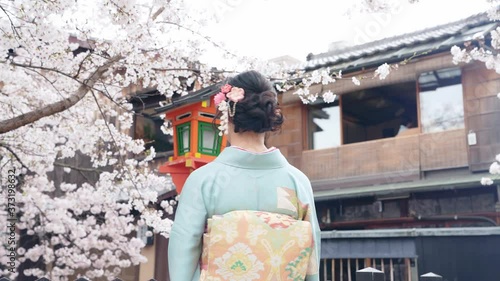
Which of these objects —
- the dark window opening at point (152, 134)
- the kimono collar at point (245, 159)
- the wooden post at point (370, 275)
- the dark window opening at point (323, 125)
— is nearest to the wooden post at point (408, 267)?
the wooden post at point (370, 275)

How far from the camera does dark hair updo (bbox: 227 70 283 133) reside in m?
2.51

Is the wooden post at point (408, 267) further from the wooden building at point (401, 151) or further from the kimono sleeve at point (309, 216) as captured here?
the kimono sleeve at point (309, 216)

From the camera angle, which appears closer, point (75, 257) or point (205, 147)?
point (205, 147)

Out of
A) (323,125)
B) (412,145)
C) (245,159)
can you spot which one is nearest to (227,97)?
(245,159)

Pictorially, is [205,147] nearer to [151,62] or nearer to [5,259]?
[151,62]

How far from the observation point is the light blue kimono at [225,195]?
2334mm

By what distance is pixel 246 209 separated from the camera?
2.39 m

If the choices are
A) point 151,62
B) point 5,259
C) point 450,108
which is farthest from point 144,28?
point 5,259

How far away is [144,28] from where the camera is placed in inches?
237

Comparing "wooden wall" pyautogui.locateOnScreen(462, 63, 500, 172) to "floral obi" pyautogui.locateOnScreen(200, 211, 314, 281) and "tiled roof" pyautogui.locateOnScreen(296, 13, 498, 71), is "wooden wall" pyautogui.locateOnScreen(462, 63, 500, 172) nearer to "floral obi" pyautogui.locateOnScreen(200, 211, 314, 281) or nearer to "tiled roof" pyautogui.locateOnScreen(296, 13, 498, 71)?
"tiled roof" pyautogui.locateOnScreen(296, 13, 498, 71)

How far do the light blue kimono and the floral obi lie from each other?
71 mm

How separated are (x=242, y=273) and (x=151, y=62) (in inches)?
207

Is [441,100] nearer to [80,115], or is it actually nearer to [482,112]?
[482,112]

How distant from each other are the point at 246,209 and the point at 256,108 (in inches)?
19.2
